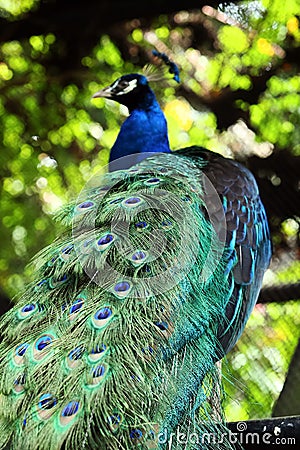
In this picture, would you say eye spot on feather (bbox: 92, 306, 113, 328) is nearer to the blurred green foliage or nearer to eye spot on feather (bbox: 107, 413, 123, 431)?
eye spot on feather (bbox: 107, 413, 123, 431)

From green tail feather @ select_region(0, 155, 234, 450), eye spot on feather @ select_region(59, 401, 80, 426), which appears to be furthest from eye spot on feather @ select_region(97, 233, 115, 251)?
eye spot on feather @ select_region(59, 401, 80, 426)

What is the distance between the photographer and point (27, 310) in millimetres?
1099

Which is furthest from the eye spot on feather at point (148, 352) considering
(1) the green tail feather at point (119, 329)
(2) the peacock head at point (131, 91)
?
(2) the peacock head at point (131, 91)

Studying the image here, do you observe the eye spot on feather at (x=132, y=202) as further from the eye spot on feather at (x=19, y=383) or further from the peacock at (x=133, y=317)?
the eye spot on feather at (x=19, y=383)

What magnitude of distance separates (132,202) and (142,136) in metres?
0.69

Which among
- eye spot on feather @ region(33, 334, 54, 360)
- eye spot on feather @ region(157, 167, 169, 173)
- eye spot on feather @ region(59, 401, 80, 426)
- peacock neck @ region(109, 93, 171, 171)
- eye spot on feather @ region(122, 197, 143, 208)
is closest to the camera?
eye spot on feather @ region(59, 401, 80, 426)

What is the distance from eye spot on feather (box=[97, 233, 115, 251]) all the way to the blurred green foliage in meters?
0.89

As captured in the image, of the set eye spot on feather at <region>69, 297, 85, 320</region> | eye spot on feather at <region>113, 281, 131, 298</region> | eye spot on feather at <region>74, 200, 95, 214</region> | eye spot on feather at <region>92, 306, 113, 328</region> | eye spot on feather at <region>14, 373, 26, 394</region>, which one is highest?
eye spot on feather at <region>74, 200, 95, 214</region>

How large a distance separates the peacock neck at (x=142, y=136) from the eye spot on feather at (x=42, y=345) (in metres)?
0.88

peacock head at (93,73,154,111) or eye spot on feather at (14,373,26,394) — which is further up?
peacock head at (93,73,154,111)

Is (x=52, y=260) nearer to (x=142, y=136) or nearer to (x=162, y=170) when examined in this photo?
(x=162, y=170)

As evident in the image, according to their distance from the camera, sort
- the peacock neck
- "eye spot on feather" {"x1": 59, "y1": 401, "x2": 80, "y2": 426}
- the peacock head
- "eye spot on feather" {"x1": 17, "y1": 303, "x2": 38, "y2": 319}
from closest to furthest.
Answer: "eye spot on feather" {"x1": 59, "y1": 401, "x2": 80, "y2": 426}, "eye spot on feather" {"x1": 17, "y1": 303, "x2": 38, "y2": 319}, the peacock neck, the peacock head

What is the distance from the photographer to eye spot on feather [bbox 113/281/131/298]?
104cm

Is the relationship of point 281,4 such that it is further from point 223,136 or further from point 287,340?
point 287,340
